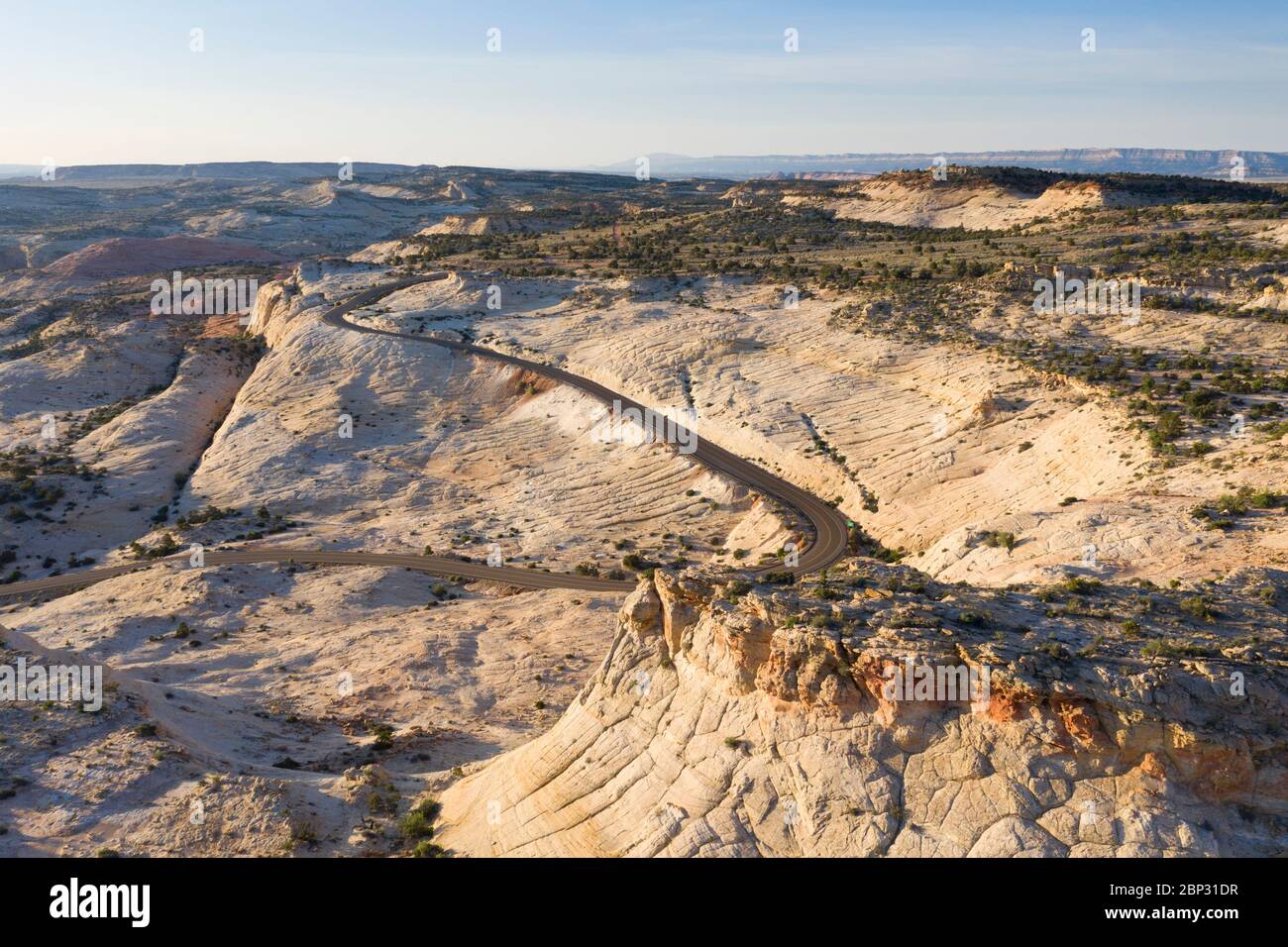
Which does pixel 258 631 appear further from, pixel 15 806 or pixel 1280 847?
pixel 1280 847

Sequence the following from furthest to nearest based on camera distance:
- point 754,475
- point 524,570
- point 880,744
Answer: point 754,475, point 524,570, point 880,744

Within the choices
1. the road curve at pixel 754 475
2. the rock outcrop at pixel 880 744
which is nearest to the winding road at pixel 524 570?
the road curve at pixel 754 475

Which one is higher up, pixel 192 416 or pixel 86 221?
pixel 86 221

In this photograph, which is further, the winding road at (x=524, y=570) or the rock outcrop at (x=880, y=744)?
the winding road at (x=524, y=570)

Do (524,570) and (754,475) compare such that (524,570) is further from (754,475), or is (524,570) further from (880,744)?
(880,744)

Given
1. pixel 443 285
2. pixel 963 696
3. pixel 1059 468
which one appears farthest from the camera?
pixel 443 285

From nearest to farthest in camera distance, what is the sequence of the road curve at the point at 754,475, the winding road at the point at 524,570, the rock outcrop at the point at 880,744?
the rock outcrop at the point at 880,744 → the road curve at the point at 754,475 → the winding road at the point at 524,570

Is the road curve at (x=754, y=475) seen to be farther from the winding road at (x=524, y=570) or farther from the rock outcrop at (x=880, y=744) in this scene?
the rock outcrop at (x=880, y=744)

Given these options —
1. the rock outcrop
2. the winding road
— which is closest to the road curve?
the winding road

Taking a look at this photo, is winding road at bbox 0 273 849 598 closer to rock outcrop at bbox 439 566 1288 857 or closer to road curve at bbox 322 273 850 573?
road curve at bbox 322 273 850 573

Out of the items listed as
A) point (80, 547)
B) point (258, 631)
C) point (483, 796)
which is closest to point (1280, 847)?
point (483, 796)

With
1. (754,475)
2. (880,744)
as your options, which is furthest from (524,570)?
(880,744)
